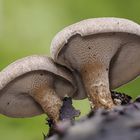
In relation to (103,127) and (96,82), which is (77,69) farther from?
(103,127)

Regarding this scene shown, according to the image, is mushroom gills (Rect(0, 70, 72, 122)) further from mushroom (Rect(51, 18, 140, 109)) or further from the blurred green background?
the blurred green background

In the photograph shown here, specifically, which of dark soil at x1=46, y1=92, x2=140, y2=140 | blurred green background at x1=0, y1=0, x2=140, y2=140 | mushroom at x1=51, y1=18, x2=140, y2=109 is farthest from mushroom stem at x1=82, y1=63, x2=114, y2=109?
blurred green background at x1=0, y1=0, x2=140, y2=140

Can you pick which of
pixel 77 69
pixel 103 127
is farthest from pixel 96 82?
pixel 103 127

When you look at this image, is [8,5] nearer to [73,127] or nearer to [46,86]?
[46,86]

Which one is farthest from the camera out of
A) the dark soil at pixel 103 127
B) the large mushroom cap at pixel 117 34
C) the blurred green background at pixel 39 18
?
the blurred green background at pixel 39 18

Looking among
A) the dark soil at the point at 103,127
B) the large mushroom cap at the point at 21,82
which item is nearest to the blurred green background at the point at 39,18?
the large mushroom cap at the point at 21,82

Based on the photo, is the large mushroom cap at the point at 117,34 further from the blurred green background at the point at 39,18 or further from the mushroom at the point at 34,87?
the blurred green background at the point at 39,18
